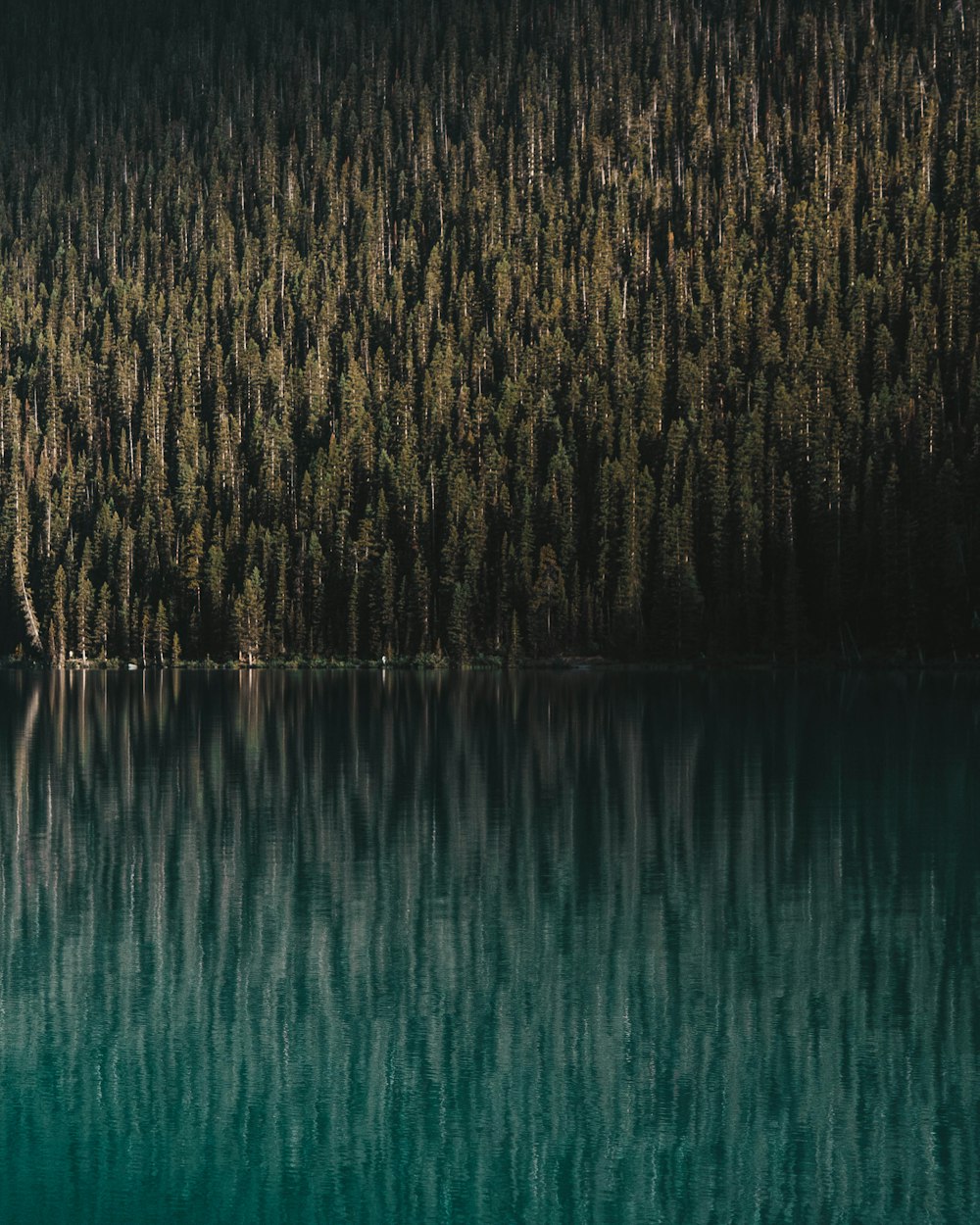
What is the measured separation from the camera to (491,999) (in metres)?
22.5

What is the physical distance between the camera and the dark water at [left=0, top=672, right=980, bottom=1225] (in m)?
16.6

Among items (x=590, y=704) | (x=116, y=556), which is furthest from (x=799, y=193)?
(x=590, y=704)

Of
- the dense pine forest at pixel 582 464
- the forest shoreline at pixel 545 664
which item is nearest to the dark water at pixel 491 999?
the forest shoreline at pixel 545 664

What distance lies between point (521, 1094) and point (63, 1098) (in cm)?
509

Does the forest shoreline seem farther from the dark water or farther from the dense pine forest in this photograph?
the dark water

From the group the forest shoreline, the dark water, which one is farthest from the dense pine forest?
the dark water

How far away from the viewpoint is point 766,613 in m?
133

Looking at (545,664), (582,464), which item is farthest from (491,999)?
(582,464)

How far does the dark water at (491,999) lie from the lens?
652 inches

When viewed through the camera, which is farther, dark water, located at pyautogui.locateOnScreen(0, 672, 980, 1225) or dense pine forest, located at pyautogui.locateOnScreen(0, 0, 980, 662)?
dense pine forest, located at pyautogui.locateOnScreen(0, 0, 980, 662)

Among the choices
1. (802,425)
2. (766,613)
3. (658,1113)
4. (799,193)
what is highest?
(799,193)

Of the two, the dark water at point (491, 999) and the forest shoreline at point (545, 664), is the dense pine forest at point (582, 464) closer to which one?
the forest shoreline at point (545, 664)

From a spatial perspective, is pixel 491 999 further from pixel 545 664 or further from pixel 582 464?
pixel 582 464

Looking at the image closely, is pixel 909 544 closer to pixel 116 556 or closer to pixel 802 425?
pixel 802 425
